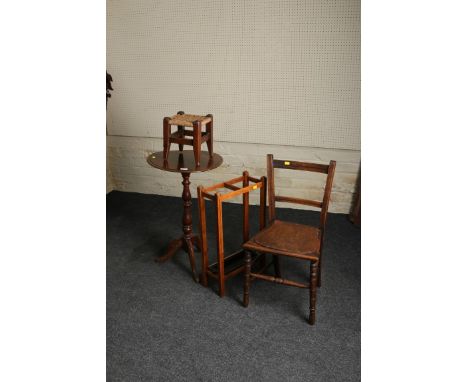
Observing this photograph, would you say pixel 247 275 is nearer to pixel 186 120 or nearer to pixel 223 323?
pixel 223 323

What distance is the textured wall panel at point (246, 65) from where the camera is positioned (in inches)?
134

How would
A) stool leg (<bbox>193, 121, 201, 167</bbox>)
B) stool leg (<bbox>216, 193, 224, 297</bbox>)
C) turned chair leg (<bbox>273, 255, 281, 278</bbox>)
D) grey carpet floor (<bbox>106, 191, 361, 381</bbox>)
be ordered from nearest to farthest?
grey carpet floor (<bbox>106, 191, 361, 381</bbox>)
stool leg (<bbox>216, 193, 224, 297</bbox>)
stool leg (<bbox>193, 121, 201, 167</bbox>)
turned chair leg (<bbox>273, 255, 281, 278</bbox>)

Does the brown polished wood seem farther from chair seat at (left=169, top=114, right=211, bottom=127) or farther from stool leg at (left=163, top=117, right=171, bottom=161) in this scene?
chair seat at (left=169, top=114, right=211, bottom=127)

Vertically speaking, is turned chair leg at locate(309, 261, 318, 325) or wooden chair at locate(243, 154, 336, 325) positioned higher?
wooden chair at locate(243, 154, 336, 325)

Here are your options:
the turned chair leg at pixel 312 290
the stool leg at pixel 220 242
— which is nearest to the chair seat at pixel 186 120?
the stool leg at pixel 220 242

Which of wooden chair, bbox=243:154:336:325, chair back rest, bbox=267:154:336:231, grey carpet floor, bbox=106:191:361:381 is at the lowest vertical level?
grey carpet floor, bbox=106:191:361:381

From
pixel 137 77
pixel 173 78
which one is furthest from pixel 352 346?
pixel 137 77

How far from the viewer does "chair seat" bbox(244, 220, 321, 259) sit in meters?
2.22

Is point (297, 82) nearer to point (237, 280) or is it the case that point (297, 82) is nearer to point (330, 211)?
point (330, 211)

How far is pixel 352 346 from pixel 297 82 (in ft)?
7.37

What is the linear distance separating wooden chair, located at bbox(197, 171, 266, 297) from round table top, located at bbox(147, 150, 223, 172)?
15 cm

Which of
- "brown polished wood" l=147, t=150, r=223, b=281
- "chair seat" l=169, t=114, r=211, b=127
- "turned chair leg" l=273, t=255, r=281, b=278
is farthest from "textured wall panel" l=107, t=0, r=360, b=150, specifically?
"turned chair leg" l=273, t=255, r=281, b=278

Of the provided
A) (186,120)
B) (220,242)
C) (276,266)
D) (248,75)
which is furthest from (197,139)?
(248,75)

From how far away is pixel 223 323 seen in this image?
229 centimetres
